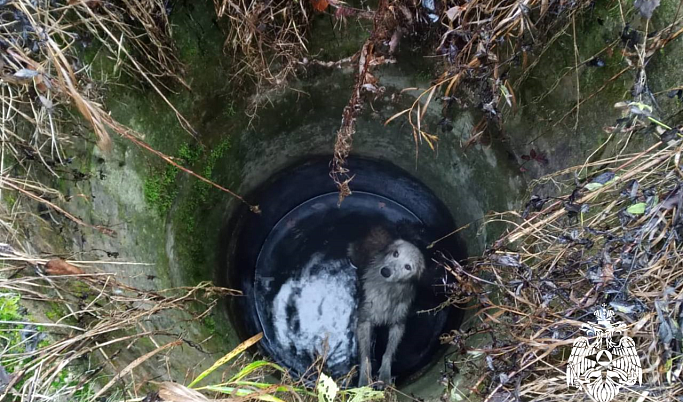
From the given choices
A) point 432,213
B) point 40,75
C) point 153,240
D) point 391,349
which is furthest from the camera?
point 432,213

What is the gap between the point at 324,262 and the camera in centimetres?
381

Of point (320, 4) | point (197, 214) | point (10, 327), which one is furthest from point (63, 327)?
point (320, 4)

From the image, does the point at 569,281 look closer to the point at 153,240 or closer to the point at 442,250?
the point at 442,250

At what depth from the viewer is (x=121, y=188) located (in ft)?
7.75

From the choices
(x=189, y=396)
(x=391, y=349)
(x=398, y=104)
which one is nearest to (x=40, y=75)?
(x=189, y=396)

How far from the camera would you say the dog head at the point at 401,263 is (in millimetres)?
3477

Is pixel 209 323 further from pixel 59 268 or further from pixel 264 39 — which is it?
pixel 264 39

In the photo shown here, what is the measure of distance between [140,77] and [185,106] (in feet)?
1.07

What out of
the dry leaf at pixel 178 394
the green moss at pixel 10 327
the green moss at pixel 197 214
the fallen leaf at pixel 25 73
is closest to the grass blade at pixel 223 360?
the dry leaf at pixel 178 394

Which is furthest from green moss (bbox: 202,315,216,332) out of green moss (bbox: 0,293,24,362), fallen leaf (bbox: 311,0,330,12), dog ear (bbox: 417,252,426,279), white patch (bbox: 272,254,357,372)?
fallen leaf (bbox: 311,0,330,12)

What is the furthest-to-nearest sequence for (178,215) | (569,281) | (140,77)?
1. (178,215)
2. (140,77)
3. (569,281)

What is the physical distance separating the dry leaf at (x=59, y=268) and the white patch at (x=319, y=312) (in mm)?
2028

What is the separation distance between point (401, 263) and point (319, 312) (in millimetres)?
815

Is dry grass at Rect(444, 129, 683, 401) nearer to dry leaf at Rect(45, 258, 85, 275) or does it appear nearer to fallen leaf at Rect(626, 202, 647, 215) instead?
fallen leaf at Rect(626, 202, 647, 215)
